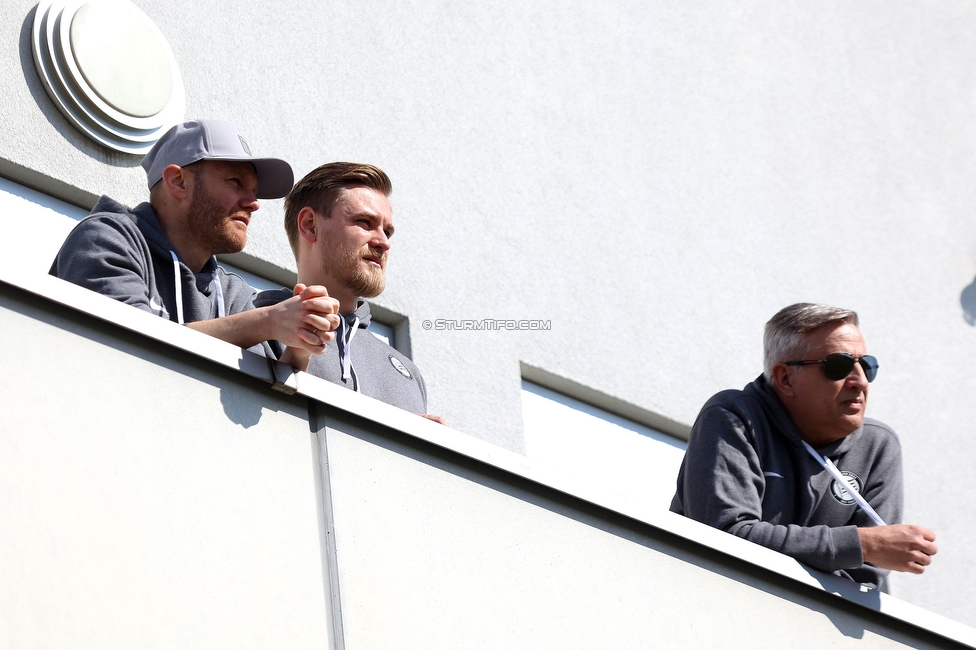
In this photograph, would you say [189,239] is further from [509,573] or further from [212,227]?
[509,573]

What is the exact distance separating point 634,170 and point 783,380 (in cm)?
274

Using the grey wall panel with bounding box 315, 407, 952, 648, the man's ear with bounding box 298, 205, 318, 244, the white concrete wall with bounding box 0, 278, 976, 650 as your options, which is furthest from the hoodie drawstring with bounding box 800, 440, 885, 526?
the man's ear with bounding box 298, 205, 318, 244

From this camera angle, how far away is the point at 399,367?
13.9 feet

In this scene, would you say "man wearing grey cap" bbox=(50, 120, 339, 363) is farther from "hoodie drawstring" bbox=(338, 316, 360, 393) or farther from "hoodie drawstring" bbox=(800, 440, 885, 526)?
"hoodie drawstring" bbox=(800, 440, 885, 526)

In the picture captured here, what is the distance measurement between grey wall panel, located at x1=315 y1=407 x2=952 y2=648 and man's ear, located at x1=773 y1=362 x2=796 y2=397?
0.77m

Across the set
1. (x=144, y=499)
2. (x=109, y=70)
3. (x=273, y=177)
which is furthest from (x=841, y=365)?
(x=109, y=70)

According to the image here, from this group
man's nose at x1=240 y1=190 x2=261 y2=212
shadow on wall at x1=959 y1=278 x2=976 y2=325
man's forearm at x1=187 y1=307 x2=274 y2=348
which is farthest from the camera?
shadow on wall at x1=959 y1=278 x2=976 y2=325

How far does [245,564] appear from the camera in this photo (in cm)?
281

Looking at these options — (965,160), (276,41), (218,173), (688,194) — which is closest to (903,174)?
(965,160)

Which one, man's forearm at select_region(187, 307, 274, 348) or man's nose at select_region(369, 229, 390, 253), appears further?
man's nose at select_region(369, 229, 390, 253)

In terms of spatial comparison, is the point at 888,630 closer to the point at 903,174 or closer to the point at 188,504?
the point at 188,504

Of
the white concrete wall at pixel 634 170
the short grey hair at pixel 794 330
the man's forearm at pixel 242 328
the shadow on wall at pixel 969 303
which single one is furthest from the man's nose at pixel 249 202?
the shadow on wall at pixel 969 303

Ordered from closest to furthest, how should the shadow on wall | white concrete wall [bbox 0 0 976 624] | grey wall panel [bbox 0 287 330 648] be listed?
grey wall panel [bbox 0 287 330 648] → white concrete wall [bbox 0 0 976 624] → the shadow on wall

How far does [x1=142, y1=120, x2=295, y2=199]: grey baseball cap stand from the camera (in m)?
3.84
